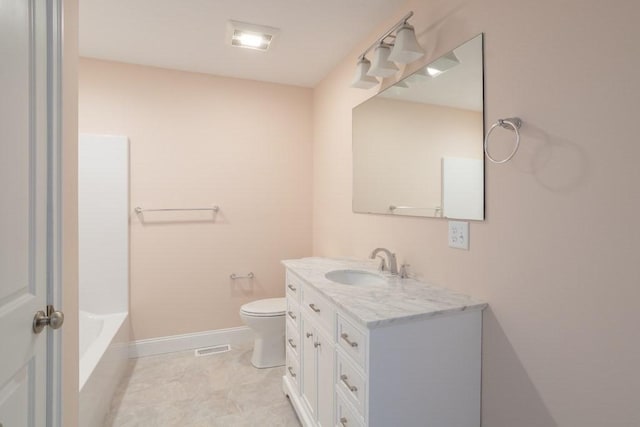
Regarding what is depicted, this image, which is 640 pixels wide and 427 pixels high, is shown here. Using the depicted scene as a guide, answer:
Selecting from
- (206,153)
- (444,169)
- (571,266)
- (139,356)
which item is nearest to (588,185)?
(571,266)

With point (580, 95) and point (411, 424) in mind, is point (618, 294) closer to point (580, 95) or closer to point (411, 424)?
point (580, 95)

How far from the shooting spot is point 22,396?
0.89 metres

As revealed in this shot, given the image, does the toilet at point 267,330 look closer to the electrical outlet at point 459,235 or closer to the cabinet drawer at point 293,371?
the cabinet drawer at point 293,371

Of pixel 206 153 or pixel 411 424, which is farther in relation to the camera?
pixel 206 153

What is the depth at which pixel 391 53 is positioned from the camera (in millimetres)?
1647

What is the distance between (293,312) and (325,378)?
532mm

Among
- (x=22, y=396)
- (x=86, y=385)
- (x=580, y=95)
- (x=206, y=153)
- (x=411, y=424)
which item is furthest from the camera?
(x=206, y=153)

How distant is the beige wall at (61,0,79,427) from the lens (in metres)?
1.14

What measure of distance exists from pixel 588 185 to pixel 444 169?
64 centimetres

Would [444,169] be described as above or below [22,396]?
above

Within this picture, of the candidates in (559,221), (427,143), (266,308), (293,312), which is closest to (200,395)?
(266,308)

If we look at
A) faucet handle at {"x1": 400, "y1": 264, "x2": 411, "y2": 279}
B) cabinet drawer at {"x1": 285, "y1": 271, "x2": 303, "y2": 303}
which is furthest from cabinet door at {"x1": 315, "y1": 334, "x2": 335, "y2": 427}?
faucet handle at {"x1": 400, "y1": 264, "x2": 411, "y2": 279}

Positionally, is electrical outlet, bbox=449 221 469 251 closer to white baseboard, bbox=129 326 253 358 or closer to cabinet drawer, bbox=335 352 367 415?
cabinet drawer, bbox=335 352 367 415

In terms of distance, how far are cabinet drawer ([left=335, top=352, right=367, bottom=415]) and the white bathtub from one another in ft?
3.75
